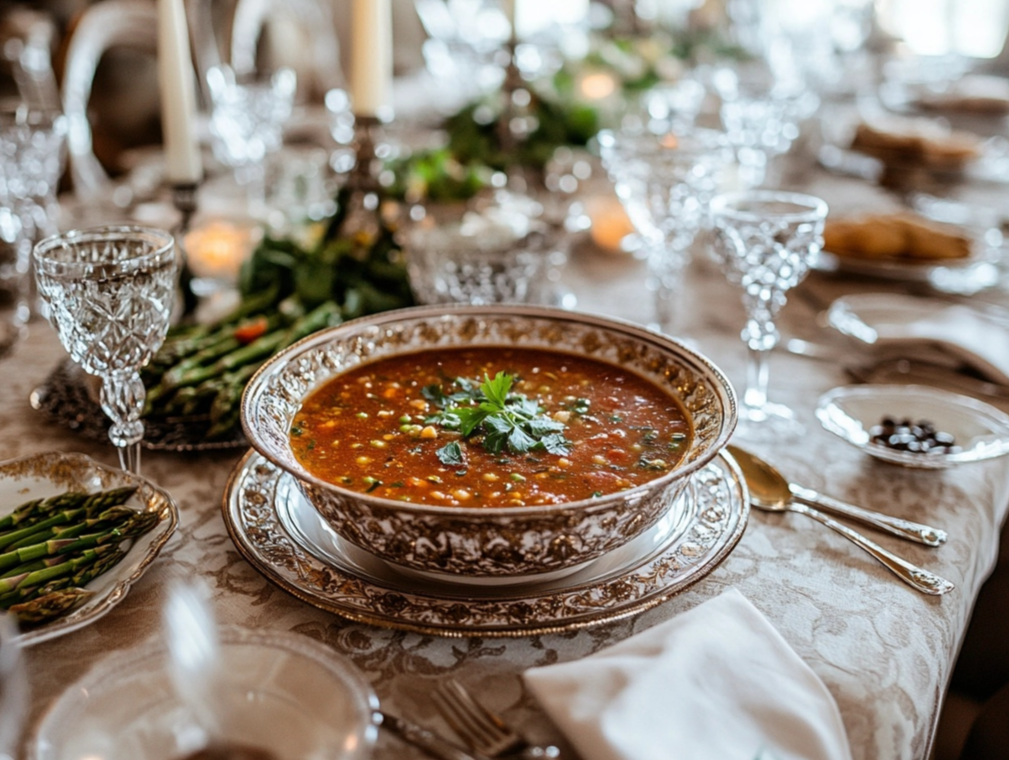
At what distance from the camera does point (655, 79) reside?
3.31 meters

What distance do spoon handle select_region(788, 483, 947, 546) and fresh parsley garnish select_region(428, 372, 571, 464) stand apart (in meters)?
0.36

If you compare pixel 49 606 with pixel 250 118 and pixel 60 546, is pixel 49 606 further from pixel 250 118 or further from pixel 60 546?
pixel 250 118

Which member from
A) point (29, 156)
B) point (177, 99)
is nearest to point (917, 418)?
point (177, 99)

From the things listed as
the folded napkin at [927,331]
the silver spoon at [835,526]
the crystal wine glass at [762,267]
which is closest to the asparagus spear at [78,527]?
the silver spoon at [835,526]

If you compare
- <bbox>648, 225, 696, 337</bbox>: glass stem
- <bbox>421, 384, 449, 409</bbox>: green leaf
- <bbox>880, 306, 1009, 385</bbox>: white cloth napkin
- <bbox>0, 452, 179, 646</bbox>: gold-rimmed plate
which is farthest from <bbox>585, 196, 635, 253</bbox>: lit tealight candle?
<bbox>0, 452, 179, 646</bbox>: gold-rimmed plate

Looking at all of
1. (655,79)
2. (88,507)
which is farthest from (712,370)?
(655,79)

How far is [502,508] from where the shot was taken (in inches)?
34.2

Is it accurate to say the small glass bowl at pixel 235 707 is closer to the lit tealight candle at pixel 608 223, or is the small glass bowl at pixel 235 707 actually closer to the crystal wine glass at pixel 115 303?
the crystal wine glass at pixel 115 303

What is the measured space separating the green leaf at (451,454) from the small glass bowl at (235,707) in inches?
12.7

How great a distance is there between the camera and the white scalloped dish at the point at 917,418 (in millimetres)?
1262

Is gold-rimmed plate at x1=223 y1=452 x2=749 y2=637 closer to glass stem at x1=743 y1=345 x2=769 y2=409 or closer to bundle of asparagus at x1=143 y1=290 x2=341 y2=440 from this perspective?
bundle of asparagus at x1=143 y1=290 x2=341 y2=440

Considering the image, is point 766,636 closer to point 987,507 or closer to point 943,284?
point 987,507

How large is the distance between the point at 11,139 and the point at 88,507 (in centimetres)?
106

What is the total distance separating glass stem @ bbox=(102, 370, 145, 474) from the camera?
1.17 m
